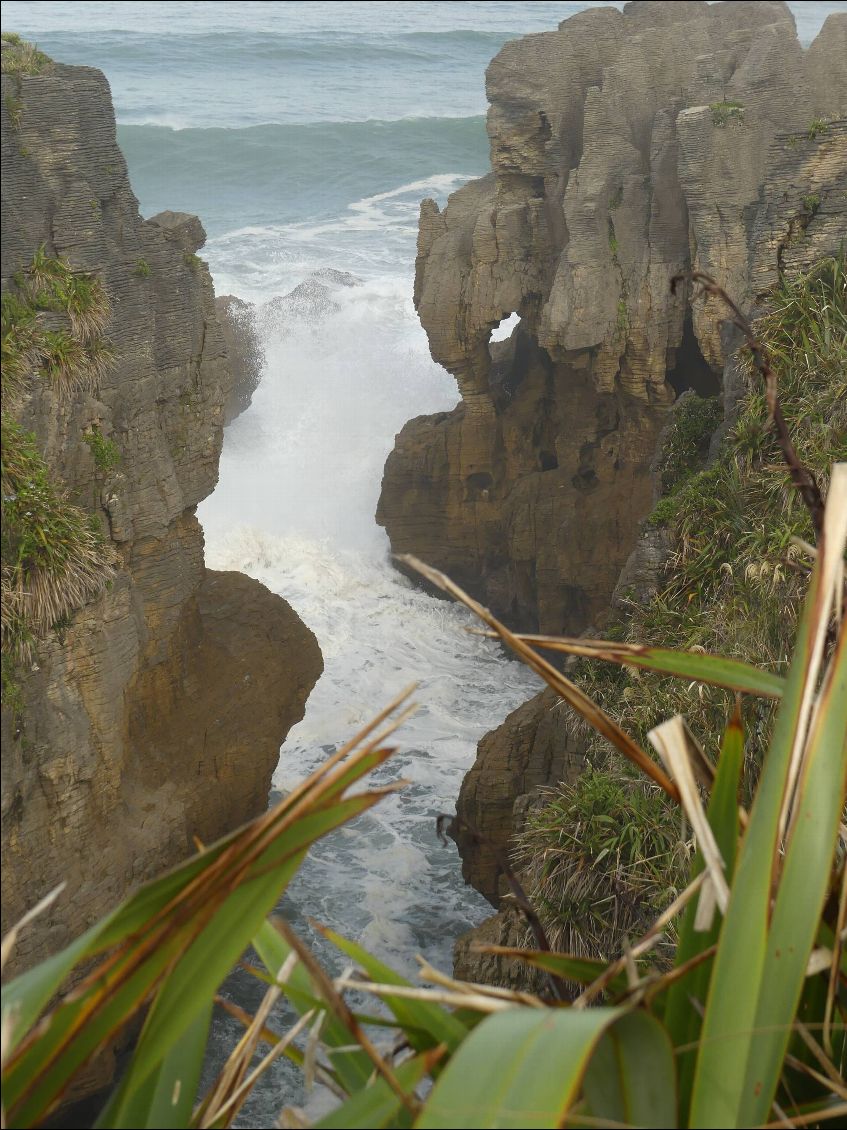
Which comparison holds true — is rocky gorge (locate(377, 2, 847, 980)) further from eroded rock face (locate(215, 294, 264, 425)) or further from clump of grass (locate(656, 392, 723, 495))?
eroded rock face (locate(215, 294, 264, 425))

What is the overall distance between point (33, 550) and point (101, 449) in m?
1.15

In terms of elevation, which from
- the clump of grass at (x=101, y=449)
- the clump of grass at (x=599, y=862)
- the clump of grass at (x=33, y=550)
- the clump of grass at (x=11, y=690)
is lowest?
the clump of grass at (x=599, y=862)

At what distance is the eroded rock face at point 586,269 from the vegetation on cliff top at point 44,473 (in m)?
7.26

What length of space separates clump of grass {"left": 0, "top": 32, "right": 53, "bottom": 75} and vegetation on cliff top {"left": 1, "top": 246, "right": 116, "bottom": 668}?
1328mm

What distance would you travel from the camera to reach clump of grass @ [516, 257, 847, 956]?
895cm

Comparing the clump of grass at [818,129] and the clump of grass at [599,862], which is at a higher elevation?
the clump of grass at [818,129]

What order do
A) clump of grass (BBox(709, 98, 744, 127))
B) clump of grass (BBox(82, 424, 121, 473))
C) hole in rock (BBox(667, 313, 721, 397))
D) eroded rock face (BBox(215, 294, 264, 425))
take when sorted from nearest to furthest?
clump of grass (BBox(82, 424, 121, 473)) → clump of grass (BBox(709, 98, 744, 127)) → hole in rock (BBox(667, 313, 721, 397)) → eroded rock face (BBox(215, 294, 264, 425))

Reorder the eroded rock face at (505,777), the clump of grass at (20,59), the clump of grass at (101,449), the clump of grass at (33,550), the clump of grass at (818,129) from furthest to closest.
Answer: the clump of grass at (818,129) < the eroded rock face at (505,777) < the clump of grass at (101,449) < the clump of grass at (20,59) < the clump of grass at (33,550)

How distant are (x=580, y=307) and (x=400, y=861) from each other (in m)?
6.55

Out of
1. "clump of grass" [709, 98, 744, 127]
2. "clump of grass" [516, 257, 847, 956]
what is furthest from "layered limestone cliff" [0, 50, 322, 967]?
"clump of grass" [709, 98, 744, 127]

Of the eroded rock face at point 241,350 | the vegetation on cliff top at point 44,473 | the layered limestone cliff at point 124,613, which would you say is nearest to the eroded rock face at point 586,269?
the layered limestone cliff at point 124,613

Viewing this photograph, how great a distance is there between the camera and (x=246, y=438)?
2323cm

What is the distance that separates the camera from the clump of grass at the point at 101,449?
9453mm

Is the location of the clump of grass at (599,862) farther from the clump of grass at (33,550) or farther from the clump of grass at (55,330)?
the clump of grass at (55,330)
